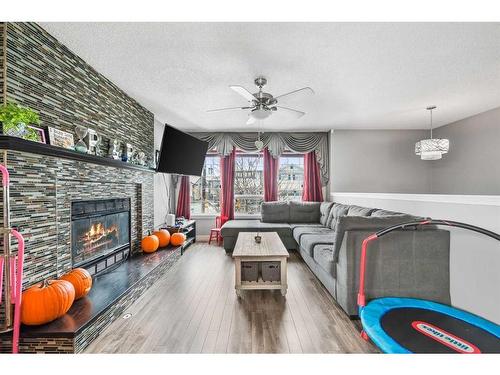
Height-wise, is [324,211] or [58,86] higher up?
[58,86]

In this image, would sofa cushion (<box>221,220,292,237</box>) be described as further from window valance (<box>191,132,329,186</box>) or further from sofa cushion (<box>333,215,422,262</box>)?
sofa cushion (<box>333,215,422,262</box>)

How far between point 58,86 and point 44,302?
5.84 ft

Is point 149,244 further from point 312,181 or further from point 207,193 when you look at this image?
point 312,181

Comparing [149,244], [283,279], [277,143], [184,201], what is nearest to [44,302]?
[149,244]

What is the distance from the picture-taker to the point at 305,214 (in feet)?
17.3

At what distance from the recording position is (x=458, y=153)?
4.64 meters

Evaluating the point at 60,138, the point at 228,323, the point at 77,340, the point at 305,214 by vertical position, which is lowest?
the point at 228,323

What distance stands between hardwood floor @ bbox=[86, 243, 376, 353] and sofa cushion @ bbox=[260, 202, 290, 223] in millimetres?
2156

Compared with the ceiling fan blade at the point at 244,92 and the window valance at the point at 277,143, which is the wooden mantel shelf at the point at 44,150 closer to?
the ceiling fan blade at the point at 244,92

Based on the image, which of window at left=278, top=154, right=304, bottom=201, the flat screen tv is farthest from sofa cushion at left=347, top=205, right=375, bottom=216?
the flat screen tv

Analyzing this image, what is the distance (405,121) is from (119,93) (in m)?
4.84

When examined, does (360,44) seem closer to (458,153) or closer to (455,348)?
(455,348)

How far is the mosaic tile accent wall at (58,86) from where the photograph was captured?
5.95 ft
